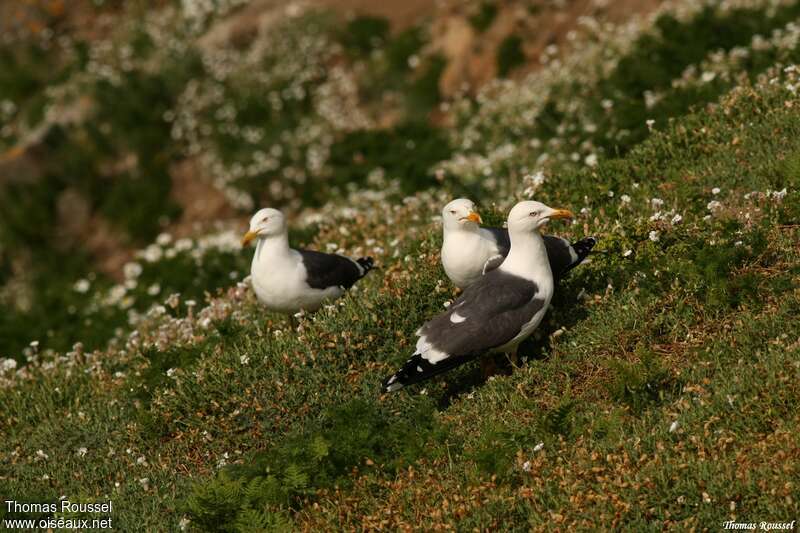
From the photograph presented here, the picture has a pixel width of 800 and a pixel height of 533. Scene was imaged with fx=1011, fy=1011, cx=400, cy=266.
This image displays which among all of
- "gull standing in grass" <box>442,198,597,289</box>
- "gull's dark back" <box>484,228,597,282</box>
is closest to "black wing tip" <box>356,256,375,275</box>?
"gull standing in grass" <box>442,198,597,289</box>

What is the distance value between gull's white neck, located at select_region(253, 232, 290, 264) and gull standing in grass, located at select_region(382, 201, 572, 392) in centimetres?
198

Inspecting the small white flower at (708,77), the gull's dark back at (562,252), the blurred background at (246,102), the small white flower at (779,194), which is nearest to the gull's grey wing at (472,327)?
the gull's dark back at (562,252)

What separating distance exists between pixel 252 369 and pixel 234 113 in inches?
471

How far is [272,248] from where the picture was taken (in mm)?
9562

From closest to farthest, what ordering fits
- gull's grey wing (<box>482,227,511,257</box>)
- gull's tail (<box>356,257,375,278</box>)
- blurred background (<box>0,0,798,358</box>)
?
gull's grey wing (<box>482,227,511,257</box>) → gull's tail (<box>356,257,375,278</box>) → blurred background (<box>0,0,798,358</box>)

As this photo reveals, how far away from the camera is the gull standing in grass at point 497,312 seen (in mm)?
7734

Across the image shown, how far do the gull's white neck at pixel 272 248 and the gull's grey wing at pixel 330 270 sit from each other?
0.22m

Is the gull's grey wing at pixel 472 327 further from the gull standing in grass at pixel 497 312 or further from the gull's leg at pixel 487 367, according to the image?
the gull's leg at pixel 487 367

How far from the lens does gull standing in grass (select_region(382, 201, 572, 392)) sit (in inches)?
305

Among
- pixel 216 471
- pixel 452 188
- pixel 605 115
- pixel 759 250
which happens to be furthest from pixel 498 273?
pixel 605 115

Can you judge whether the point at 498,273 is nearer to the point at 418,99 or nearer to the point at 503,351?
the point at 503,351

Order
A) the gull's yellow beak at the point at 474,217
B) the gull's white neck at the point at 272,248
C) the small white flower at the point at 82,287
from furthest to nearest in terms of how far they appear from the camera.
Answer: the small white flower at the point at 82,287, the gull's white neck at the point at 272,248, the gull's yellow beak at the point at 474,217

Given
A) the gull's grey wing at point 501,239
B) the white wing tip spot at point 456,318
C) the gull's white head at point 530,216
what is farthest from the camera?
the gull's grey wing at point 501,239

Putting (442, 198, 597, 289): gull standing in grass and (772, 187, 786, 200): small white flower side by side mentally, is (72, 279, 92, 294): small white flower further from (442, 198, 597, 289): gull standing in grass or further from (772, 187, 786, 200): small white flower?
(772, 187, 786, 200): small white flower
